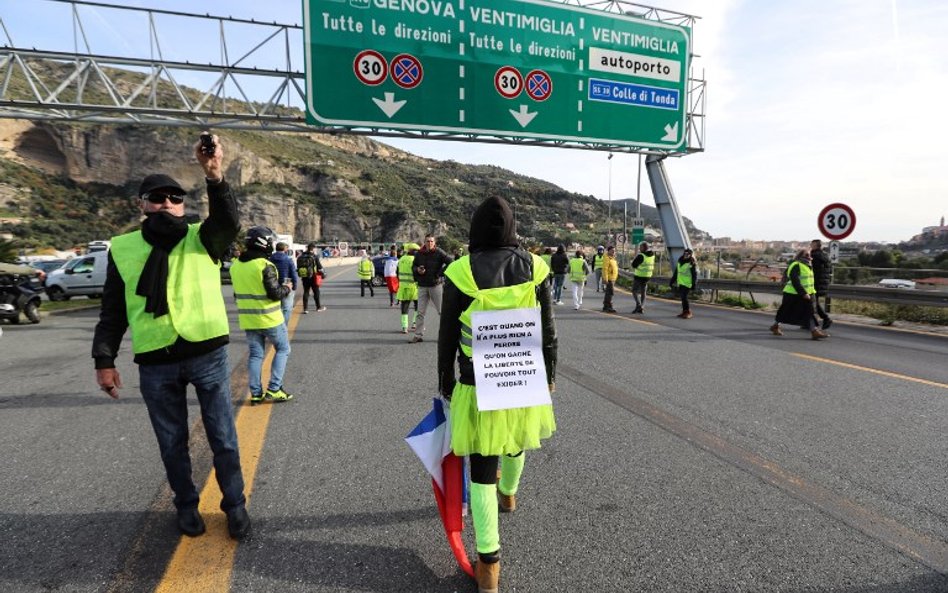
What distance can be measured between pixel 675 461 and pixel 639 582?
1.51 metres

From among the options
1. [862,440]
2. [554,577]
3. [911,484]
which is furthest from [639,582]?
[862,440]

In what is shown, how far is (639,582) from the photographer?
2.33 meters

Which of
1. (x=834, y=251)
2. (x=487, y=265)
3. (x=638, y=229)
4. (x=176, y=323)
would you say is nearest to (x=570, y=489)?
(x=487, y=265)

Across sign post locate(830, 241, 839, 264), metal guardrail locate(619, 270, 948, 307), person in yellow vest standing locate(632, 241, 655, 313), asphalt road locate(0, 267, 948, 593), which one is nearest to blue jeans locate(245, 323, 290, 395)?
asphalt road locate(0, 267, 948, 593)

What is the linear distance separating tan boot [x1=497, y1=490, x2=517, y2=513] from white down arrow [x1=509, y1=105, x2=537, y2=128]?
459 inches

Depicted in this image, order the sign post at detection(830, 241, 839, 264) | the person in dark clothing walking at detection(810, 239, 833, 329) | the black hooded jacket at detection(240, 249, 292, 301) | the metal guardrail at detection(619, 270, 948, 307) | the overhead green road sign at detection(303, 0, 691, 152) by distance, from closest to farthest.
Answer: the black hooded jacket at detection(240, 249, 292, 301) < the person in dark clothing walking at detection(810, 239, 833, 329) < the metal guardrail at detection(619, 270, 948, 307) < the sign post at detection(830, 241, 839, 264) < the overhead green road sign at detection(303, 0, 691, 152)

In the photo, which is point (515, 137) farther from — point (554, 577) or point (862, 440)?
point (554, 577)

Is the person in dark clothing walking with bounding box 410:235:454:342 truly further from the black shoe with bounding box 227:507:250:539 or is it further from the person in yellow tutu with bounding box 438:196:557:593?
the person in yellow tutu with bounding box 438:196:557:593

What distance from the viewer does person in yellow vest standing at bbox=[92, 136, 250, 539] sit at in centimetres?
262

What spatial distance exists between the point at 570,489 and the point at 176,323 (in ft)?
8.38

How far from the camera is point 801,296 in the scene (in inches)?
350

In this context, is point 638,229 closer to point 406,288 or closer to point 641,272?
point 641,272

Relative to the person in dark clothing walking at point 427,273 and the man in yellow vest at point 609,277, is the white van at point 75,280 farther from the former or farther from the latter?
the man in yellow vest at point 609,277

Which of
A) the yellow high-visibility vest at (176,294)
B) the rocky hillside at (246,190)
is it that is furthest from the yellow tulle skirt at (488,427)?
the rocky hillside at (246,190)
